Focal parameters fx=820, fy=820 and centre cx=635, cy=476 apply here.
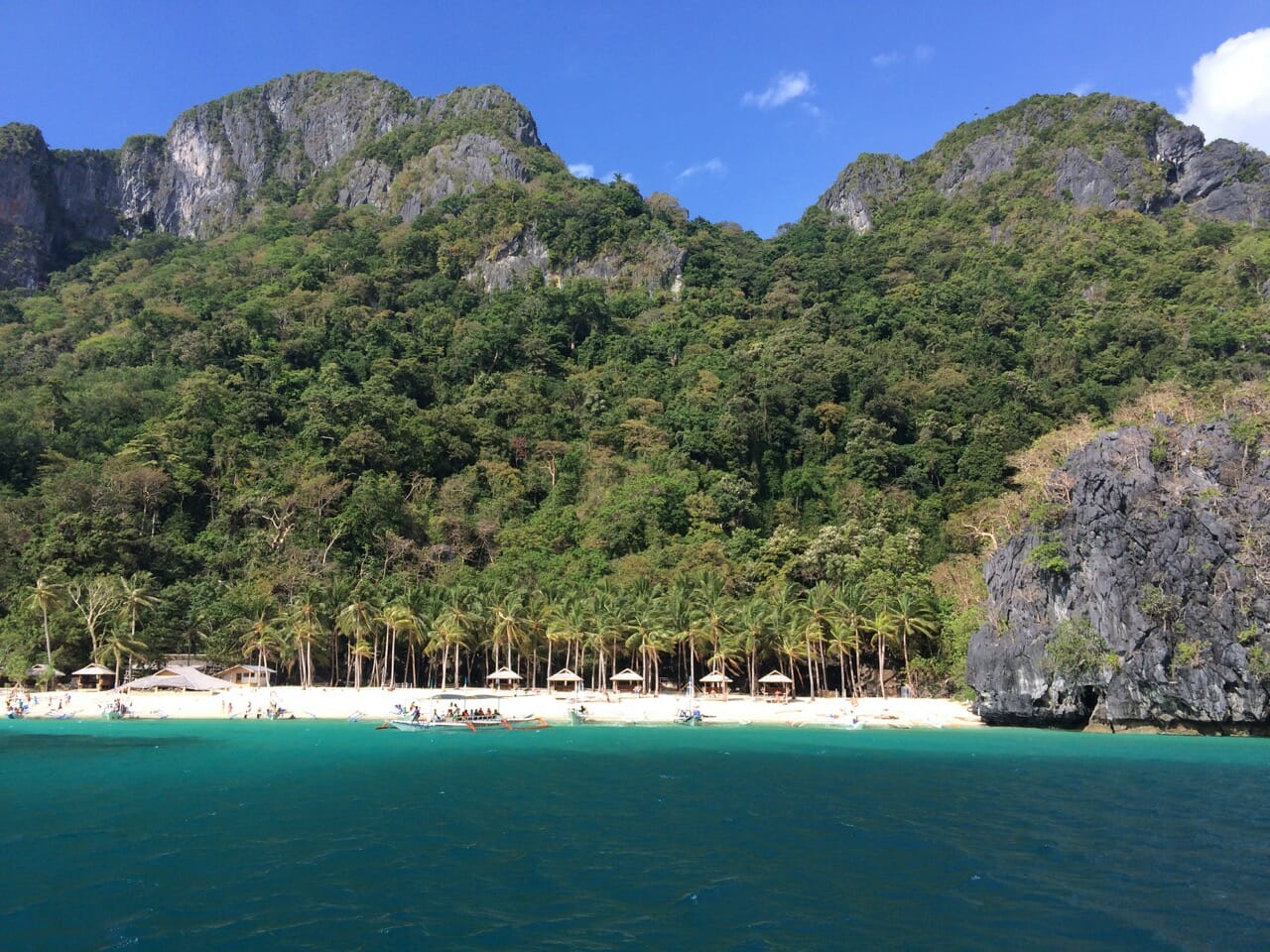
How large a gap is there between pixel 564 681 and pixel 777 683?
47.1ft

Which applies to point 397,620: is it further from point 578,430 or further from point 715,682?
point 578,430

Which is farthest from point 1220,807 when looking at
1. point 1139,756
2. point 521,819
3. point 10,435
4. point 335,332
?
point 335,332

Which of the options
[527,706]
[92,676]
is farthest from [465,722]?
[92,676]

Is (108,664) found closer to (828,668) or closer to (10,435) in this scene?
(10,435)

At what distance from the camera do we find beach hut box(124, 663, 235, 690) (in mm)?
48531

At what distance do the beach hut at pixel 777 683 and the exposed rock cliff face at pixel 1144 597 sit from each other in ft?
36.6

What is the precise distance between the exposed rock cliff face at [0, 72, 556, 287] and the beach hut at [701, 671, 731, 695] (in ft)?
340

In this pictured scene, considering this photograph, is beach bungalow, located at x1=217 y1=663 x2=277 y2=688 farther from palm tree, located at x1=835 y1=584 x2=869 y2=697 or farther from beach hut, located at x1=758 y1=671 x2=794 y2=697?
palm tree, located at x1=835 y1=584 x2=869 y2=697

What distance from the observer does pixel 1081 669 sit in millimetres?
38562

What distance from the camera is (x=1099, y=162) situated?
118375 millimetres

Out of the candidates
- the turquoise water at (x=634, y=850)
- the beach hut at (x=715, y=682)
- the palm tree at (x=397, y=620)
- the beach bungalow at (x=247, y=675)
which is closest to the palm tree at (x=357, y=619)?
the palm tree at (x=397, y=620)

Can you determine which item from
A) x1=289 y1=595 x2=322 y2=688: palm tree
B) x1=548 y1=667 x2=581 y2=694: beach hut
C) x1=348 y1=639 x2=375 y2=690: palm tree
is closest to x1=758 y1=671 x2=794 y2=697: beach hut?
x1=548 y1=667 x2=581 y2=694: beach hut

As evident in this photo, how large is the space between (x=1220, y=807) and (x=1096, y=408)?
57.3 meters

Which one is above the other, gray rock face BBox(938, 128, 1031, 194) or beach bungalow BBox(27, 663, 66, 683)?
gray rock face BBox(938, 128, 1031, 194)
